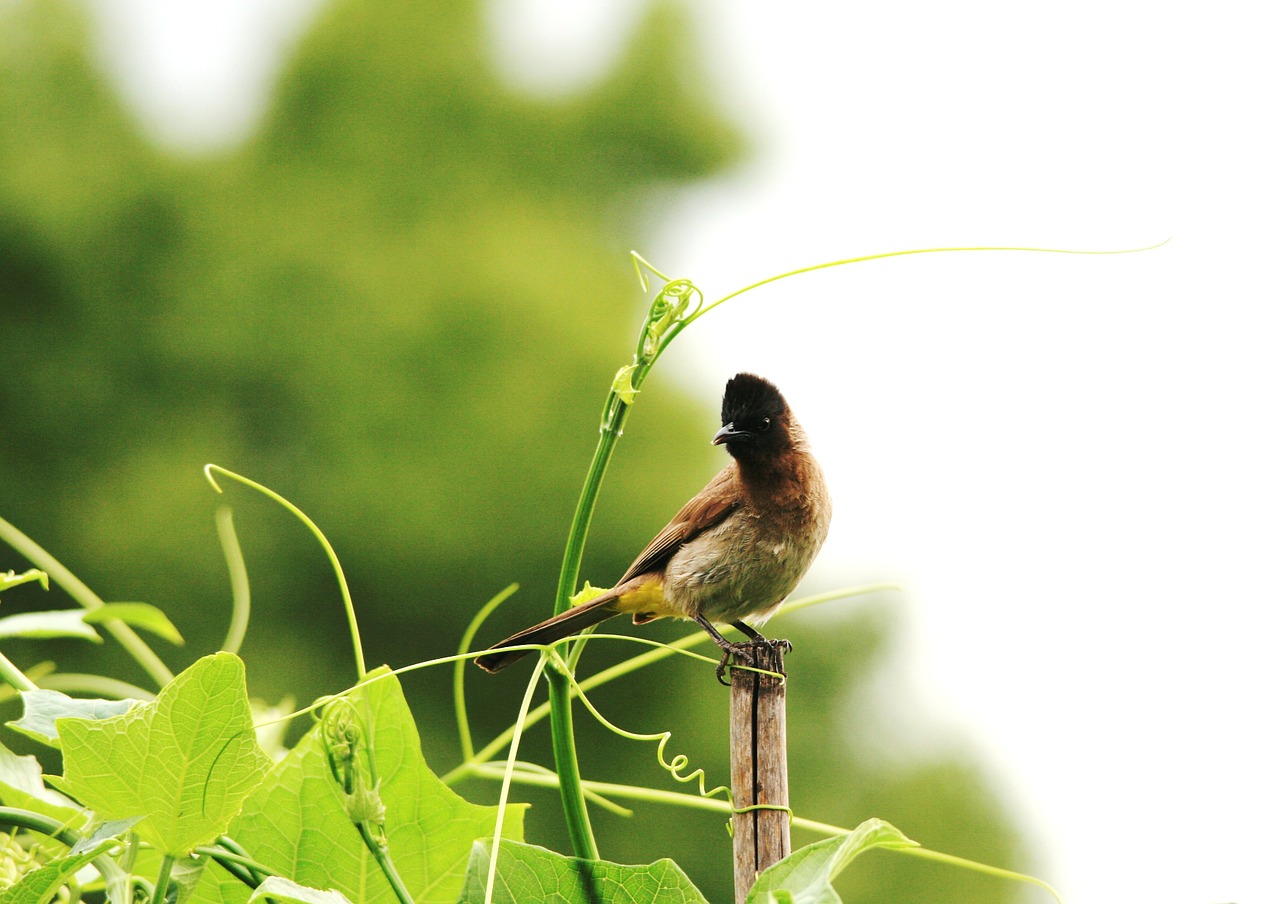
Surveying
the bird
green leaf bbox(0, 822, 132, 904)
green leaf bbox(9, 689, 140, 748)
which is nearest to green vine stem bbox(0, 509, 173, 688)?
green leaf bbox(9, 689, 140, 748)

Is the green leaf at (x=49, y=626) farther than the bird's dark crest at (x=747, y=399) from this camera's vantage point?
No

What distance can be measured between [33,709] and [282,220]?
5.02 metres

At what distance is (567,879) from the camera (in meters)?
0.72

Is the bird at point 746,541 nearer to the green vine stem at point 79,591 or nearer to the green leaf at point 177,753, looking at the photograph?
the green vine stem at point 79,591

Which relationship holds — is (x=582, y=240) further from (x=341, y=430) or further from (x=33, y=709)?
(x=33, y=709)

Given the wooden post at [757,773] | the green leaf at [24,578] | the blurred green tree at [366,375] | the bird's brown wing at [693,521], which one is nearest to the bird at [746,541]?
the bird's brown wing at [693,521]

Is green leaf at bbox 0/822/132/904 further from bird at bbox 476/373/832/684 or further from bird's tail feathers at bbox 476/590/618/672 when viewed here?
bird at bbox 476/373/832/684

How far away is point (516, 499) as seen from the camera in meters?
4.61

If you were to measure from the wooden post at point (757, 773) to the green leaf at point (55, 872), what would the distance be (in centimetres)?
44

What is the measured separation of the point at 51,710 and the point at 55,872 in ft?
0.39

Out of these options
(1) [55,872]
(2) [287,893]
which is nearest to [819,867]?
(2) [287,893]

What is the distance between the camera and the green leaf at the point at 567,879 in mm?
704

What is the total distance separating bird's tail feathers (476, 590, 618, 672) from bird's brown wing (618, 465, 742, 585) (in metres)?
0.12

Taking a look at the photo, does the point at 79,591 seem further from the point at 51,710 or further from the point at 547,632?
the point at 547,632
